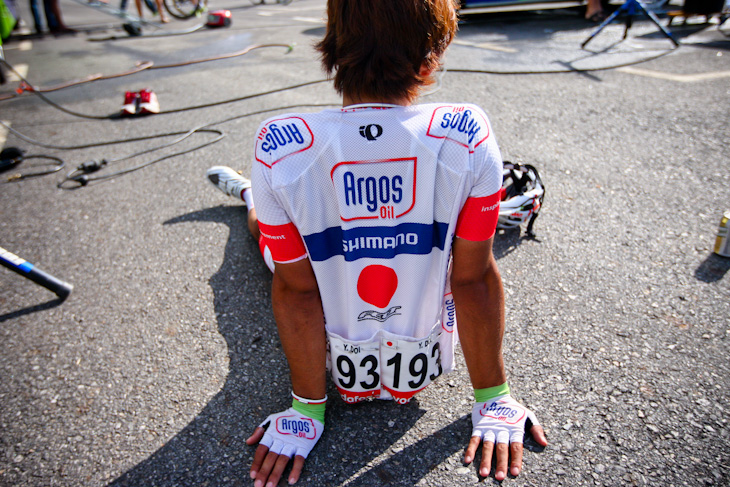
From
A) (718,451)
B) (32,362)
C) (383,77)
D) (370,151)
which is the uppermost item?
(383,77)

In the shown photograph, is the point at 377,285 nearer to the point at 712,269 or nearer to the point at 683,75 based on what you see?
the point at 712,269

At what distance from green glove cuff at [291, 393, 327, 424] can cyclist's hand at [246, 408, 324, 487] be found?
0.5 inches

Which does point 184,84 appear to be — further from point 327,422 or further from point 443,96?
point 327,422

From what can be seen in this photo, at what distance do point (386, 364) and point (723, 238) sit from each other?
2035 mm

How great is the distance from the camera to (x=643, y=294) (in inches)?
91.9

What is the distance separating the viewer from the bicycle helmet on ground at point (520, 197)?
2705 millimetres

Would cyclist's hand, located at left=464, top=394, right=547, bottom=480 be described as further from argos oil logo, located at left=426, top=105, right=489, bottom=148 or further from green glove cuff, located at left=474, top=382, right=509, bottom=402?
argos oil logo, located at left=426, top=105, right=489, bottom=148

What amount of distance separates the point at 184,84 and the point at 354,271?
18.5 feet

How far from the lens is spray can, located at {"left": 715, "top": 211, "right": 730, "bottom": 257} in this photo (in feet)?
8.04

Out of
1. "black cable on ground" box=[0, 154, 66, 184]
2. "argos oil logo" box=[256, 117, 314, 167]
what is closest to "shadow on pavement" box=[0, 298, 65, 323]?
"argos oil logo" box=[256, 117, 314, 167]

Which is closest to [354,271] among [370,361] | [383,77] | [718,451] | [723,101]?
[370,361]

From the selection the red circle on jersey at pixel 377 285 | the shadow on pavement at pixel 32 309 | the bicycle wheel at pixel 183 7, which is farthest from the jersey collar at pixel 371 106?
the bicycle wheel at pixel 183 7

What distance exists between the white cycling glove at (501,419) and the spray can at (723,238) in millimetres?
1634

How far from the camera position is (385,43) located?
1.31m
